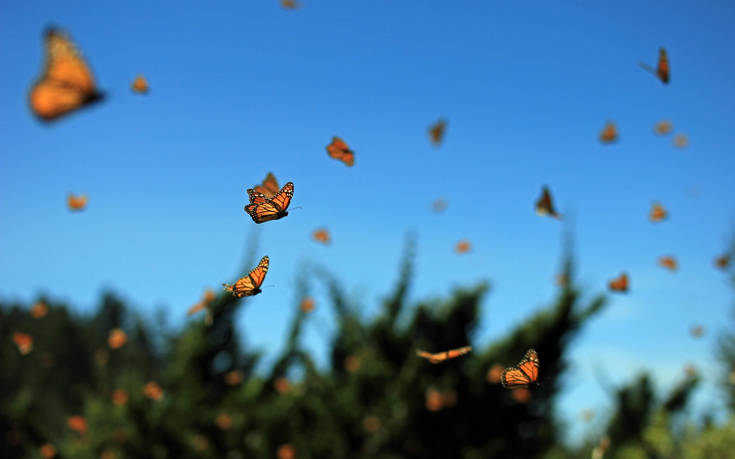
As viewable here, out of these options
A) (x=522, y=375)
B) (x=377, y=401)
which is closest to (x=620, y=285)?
(x=522, y=375)

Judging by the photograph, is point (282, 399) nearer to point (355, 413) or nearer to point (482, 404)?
point (355, 413)

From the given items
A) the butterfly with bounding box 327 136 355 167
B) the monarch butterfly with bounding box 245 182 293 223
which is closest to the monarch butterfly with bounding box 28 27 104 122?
the monarch butterfly with bounding box 245 182 293 223

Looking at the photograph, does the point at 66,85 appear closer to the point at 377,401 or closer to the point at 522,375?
the point at 522,375

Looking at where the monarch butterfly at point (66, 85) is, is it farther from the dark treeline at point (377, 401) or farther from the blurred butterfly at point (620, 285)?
the dark treeline at point (377, 401)

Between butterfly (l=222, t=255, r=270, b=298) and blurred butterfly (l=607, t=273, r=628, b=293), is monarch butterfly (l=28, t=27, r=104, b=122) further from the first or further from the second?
blurred butterfly (l=607, t=273, r=628, b=293)

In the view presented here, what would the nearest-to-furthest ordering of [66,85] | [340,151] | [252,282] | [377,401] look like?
1. [66,85]
2. [252,282]
3. [340,151]
4. [377,401]
